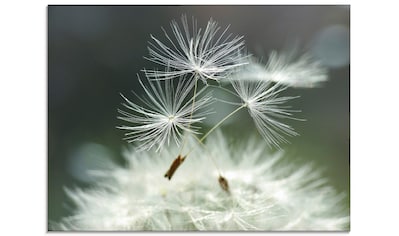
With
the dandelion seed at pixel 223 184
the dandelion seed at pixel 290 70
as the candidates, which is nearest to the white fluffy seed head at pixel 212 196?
the dandelion seed at pixel 223 184

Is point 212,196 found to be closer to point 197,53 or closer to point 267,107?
point 267,107

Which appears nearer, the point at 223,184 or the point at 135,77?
the point at 223,184

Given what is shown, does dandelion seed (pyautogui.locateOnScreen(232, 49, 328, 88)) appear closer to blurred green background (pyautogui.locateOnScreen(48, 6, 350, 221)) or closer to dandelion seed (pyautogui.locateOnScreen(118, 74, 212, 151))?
blurred green background (pyautogui.locateOnScreen(48, 6, 350, 221))

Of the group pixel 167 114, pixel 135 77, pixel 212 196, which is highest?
pixel 135 77

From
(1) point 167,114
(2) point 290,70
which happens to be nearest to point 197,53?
(1) point 167,114

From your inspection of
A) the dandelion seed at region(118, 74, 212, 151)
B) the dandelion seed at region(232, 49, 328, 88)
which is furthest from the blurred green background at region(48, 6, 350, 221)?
the dandelion seed at region(118, 74, 212, 151)
